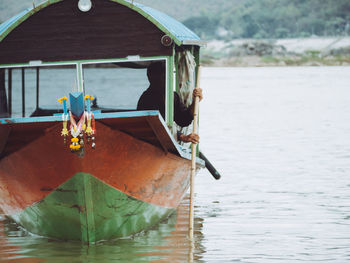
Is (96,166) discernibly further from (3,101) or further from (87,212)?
(3,101)

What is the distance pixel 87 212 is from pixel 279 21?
5409 inches

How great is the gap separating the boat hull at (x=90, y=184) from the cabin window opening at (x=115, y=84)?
37.0 inches

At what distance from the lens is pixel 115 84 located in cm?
884

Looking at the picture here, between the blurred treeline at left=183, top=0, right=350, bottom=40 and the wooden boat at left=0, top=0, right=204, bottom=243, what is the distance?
4811 inches

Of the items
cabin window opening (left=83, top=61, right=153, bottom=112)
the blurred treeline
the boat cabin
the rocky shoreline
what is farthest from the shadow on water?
the blurred treeline

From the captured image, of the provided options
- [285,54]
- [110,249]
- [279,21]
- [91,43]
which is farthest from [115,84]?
[279,21]

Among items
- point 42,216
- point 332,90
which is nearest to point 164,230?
point 42,216

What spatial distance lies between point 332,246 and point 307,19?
13613 cm

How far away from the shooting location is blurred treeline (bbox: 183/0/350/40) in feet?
446

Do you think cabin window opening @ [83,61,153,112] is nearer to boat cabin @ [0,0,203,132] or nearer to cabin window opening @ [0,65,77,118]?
boat cabin @ [0,0,203,132]

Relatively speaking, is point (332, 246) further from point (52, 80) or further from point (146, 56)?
point (52, 80)

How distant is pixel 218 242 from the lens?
9.46m

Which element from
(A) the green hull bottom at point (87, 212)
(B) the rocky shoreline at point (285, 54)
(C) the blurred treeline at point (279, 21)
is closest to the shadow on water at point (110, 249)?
(A) the green hull bottom at point (87, 212)

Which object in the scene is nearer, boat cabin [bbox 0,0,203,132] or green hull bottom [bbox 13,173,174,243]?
green hull bottom [bbox 13,173,174,243]
